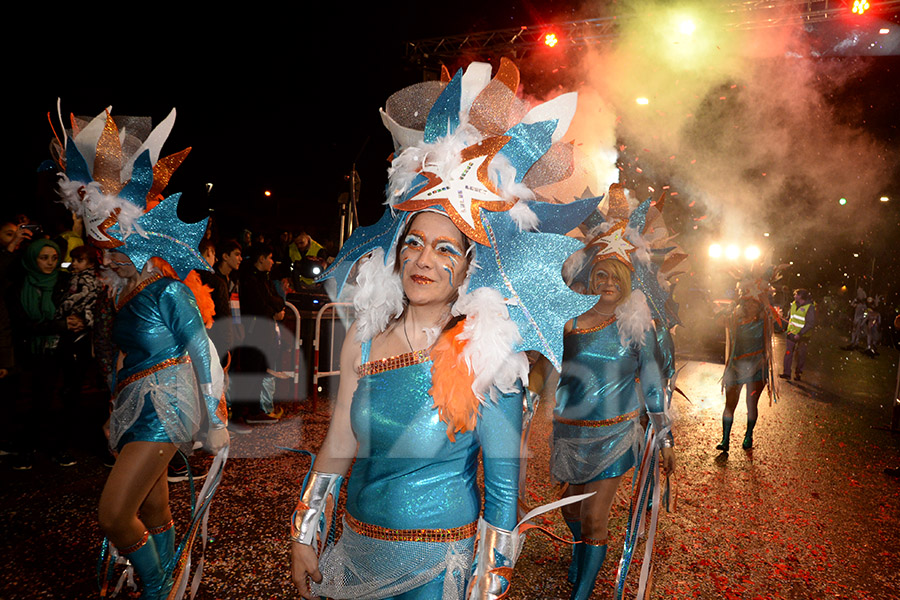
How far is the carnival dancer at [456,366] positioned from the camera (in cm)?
157

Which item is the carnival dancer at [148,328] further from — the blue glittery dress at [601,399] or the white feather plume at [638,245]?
the white feather plume at [638,245]

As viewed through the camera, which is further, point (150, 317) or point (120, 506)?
point (150, 317)

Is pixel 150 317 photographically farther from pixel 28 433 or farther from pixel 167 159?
pixel 28 433

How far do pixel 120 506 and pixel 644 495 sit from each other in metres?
2.53

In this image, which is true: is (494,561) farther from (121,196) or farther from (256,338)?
(256,338)

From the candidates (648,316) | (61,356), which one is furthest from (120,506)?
(61,356)

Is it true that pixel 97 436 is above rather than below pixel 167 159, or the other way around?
below

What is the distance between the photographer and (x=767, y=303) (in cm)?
681

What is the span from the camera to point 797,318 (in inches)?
474

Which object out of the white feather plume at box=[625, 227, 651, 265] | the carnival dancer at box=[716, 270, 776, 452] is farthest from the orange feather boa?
the carnival dancer at box=[716, 270, 776, 452]

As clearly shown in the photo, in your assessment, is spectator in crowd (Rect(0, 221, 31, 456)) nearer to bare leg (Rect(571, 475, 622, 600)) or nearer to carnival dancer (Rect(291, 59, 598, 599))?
carnival dancer (Rect(291, 59, 598, 599))

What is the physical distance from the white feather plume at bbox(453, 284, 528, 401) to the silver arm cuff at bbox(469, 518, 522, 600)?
38 cm

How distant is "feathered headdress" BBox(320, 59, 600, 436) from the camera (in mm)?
1610

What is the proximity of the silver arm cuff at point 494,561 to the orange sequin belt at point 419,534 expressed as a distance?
11 centimetres
